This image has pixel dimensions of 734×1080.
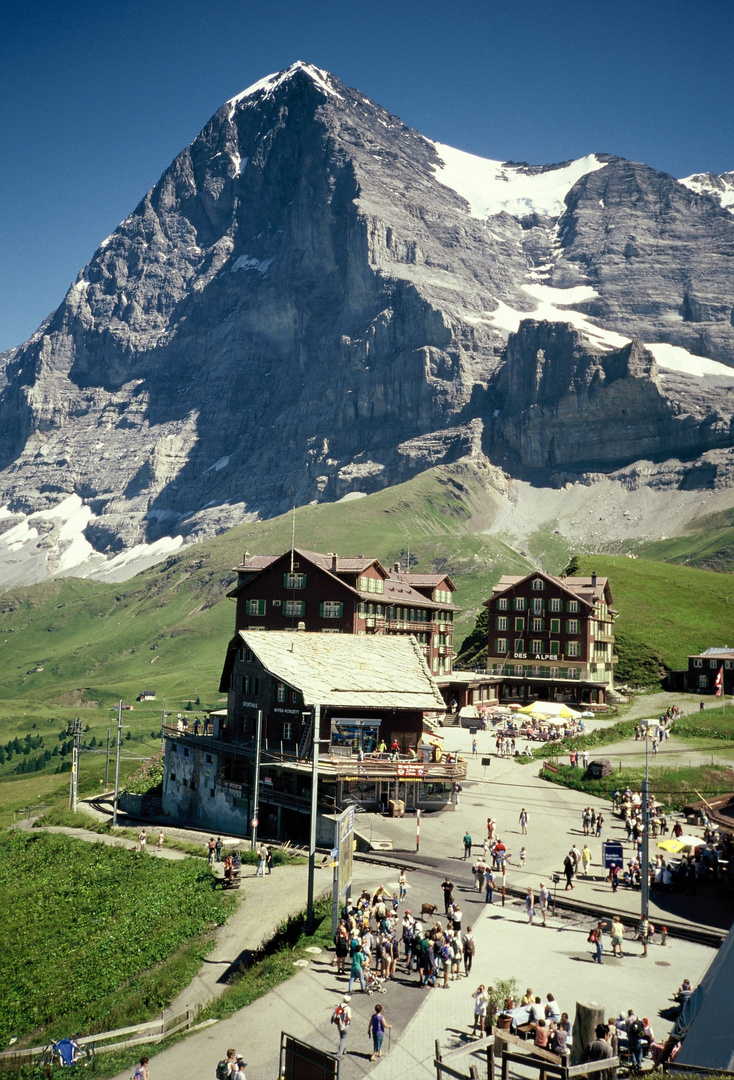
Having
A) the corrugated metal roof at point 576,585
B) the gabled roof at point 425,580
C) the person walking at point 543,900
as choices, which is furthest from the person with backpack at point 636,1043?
the gabled roof at point 425,580

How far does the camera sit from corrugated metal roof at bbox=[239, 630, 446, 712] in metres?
67.4

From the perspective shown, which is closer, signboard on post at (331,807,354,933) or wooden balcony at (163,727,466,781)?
signboard on post at (331,807,354,933)

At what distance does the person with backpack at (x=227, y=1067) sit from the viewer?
2662 centimetres

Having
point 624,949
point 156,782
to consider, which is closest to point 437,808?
point 624,949

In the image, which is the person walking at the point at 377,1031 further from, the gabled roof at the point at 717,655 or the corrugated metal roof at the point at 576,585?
the corrugated metal roof at the point at 576,585

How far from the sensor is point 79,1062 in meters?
31.9

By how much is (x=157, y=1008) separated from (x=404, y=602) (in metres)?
75.7

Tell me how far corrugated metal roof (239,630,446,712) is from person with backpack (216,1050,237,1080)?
118 feet

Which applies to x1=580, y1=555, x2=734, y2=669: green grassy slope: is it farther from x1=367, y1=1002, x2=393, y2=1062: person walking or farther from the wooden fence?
x1=367, y1=1002, x2=393, y2=1062: person walking

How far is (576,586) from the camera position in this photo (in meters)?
126

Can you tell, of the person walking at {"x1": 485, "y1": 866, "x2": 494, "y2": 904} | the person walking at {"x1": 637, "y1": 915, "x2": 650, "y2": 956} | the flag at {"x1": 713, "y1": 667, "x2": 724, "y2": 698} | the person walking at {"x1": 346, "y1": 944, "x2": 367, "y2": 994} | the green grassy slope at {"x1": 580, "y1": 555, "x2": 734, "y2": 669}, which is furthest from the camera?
the green grassy slope at {"x1": 580, "y1": 555, "x2": 734, "y2": 669}

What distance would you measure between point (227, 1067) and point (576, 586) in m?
105

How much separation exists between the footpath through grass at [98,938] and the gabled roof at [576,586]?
238 ft

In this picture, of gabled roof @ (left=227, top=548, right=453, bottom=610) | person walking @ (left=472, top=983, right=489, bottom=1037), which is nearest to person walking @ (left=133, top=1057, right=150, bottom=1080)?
person walking @ (left=472, top=983, right=489, bottom=1037)
